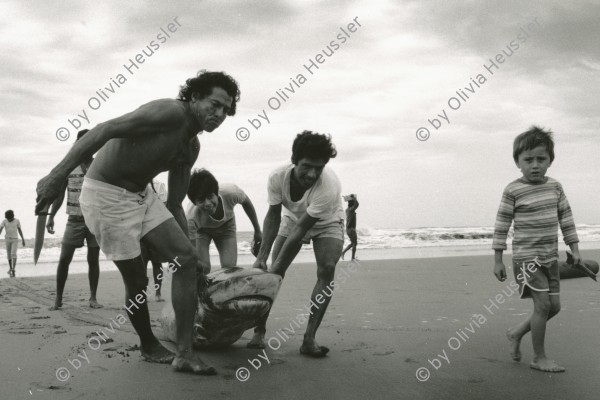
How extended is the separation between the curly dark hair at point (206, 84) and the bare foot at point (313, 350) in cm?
154

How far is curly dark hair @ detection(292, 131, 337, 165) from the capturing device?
353cm

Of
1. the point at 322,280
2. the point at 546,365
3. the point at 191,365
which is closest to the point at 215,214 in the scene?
the point at 322,280

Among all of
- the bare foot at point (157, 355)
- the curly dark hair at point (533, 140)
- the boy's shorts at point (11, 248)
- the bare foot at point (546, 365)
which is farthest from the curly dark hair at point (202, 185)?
the boy's shorts at point (11, 248)

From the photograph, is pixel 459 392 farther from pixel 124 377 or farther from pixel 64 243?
pixel 64 243

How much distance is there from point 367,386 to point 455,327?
1.83 meters

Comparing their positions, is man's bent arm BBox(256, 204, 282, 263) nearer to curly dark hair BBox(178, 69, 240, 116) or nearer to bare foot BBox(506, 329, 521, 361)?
curly dark hair BBox(178, 69, 240, 116)

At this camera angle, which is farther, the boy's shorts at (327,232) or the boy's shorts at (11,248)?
the boy's shorts at (11,248)

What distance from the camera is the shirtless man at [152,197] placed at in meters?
3.11

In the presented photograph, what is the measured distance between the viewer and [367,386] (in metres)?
2.82

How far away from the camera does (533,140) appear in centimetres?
340

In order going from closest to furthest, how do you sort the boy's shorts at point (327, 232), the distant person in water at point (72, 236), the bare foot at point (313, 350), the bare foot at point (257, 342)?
the bare foot at point (313, 350), the bare foot at point (257, 342), the boy's shorts at point (327, 232), the distant person in water at point (72, 236)

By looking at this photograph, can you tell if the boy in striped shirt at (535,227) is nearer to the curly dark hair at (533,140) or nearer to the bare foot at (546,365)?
the curly dark hair at (533,140)

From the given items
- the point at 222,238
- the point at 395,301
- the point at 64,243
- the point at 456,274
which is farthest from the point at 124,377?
the point at 456,274

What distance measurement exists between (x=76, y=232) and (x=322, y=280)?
3044 millimetres
